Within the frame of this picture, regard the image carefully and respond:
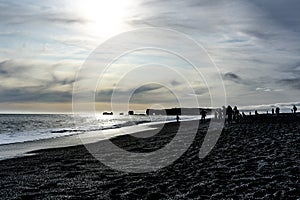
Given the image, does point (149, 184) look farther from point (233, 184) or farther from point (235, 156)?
point (235, 156)

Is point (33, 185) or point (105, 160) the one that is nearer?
point (33, 185)

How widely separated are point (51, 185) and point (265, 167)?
8755 millimetres

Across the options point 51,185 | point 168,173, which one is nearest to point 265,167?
point 168,173

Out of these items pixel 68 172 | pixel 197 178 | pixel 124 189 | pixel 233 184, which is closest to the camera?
pixel 233 184

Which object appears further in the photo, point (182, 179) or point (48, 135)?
point (48, 135)

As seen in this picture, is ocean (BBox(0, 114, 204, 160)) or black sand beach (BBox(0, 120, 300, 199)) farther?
ocean (BBox(0, 114, 204, 160))

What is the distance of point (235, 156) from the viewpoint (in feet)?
57.9

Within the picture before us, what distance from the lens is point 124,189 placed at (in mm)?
12617

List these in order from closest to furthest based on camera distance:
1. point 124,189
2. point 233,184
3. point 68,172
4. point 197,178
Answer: point 233,184
point 124,189
point 197,178
point 68,172

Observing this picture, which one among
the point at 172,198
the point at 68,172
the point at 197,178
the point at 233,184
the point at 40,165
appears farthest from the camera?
the point at 40,165

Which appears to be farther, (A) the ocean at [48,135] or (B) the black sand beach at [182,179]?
(A) the ocean at [48,135]

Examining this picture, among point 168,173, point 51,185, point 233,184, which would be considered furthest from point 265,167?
point 51,185

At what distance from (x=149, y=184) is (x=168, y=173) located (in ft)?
7.01

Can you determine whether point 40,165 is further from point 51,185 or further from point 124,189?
point 124,189
